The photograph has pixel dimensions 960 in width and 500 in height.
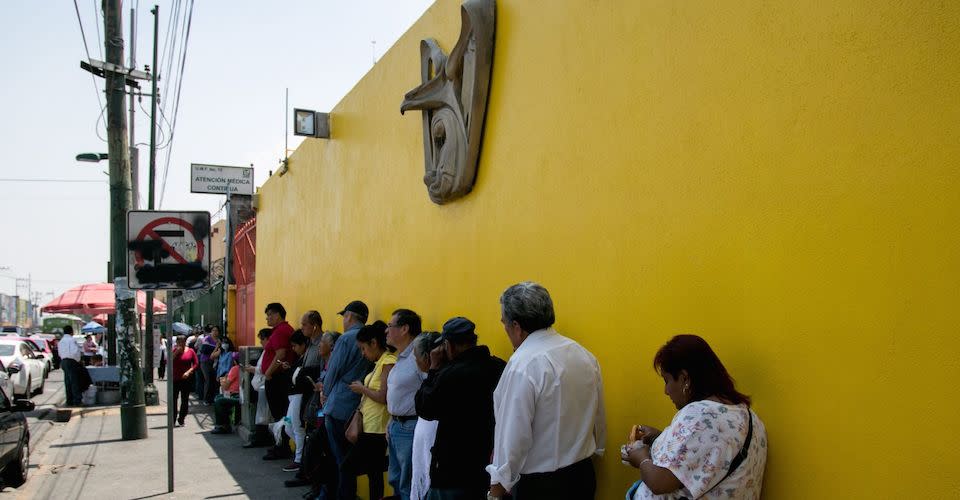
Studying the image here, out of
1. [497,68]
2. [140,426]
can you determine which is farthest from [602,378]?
[140,426]

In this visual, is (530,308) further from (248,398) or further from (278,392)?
(248,398)

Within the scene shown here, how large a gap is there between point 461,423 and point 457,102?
7.65 feet

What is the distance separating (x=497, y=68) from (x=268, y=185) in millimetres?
9023

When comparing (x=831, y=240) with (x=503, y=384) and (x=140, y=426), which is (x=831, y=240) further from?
(x=140, y=426)

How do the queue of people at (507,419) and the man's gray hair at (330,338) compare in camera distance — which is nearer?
the queue of people at (507,419)

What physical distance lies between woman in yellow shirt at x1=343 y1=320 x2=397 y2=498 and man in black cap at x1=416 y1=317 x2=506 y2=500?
1.74 meters

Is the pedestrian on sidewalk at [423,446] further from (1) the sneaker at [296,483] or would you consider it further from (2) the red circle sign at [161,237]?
(2) the red circle sign at [161,237]

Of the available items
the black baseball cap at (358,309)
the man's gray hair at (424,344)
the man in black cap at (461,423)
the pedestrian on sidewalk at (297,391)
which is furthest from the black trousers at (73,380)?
the man in black cap at (461,423)

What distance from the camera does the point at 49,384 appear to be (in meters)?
24.6

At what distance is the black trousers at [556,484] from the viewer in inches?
134

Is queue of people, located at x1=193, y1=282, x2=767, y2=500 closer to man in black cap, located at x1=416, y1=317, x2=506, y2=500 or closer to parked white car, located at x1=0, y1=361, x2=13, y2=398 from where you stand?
man in black cap, located at x1=416, y1=317, x2=506, y2=500

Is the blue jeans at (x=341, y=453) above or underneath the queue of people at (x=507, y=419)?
underneath

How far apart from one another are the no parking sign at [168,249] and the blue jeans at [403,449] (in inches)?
126

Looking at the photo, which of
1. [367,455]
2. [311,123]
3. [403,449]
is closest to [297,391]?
[367,455]
